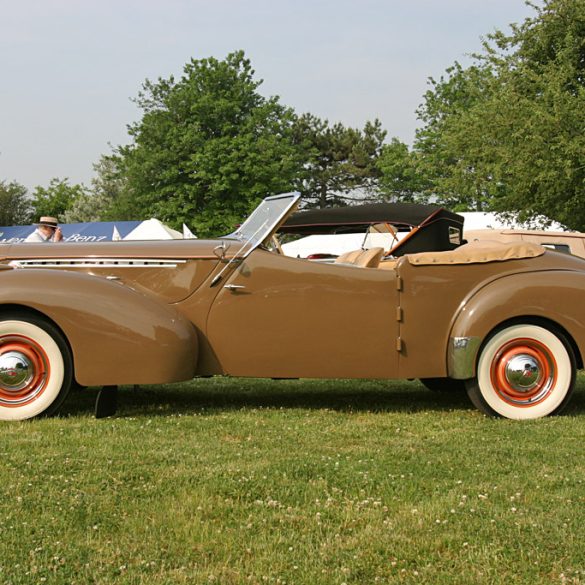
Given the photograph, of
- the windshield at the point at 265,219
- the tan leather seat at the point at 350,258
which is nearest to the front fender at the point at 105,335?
the windshield at the point at 265,219

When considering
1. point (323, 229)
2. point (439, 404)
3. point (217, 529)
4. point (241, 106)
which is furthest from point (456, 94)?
point (217, 529)

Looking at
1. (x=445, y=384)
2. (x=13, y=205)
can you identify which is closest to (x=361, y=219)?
(x=445, y=384)

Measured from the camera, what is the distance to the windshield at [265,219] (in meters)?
5.67

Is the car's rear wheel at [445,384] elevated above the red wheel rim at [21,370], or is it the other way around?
the red wheel rim at [21,370]

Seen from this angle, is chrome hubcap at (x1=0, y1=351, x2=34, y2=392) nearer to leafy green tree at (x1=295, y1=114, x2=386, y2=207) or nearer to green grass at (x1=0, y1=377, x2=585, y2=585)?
green grass at (x1=0, y1=377, x2=585, y2=585)

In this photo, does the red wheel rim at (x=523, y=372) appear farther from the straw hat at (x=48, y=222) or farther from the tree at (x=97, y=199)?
the tree at (x=97, y=199)

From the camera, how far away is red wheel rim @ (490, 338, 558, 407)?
552 cm

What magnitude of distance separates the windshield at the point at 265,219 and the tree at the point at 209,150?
28954mm

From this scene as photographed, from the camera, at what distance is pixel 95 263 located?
5664 millimetres

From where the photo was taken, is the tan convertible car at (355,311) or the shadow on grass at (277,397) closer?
the tan convertible car at (355,311)

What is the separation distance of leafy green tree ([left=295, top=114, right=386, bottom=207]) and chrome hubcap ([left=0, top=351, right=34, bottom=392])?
157 ft

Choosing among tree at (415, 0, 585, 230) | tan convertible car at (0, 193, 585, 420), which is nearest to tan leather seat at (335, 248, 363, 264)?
tan convertible car at (0, 193, 585, 420)

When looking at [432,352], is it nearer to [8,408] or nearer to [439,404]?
[439,404]

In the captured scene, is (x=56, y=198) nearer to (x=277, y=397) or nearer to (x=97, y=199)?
(x=97, y=199)
